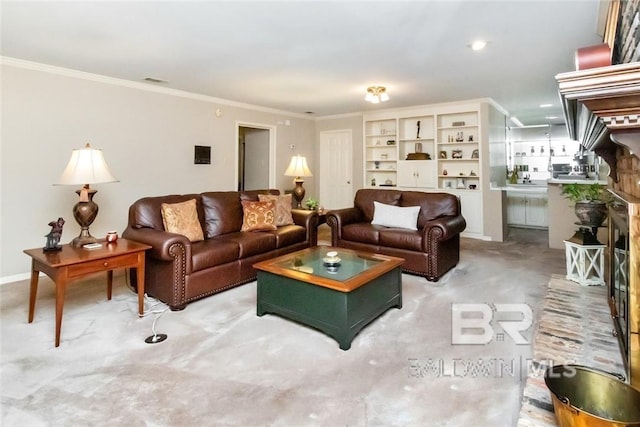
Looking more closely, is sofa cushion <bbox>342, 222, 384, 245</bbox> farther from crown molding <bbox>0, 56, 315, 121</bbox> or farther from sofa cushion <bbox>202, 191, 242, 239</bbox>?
crown molding <bbox>0, 56, 315, 121</bbox>

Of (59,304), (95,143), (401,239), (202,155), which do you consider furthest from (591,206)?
(95,143)

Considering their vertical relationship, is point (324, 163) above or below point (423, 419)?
above

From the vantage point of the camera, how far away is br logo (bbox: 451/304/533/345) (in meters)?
2.36

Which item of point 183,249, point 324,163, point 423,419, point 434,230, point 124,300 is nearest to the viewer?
point 423,419

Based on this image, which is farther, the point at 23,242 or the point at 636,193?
the point at 23,242

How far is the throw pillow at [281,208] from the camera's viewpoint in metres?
4.32

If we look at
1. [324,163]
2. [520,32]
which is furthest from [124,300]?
[324,163]

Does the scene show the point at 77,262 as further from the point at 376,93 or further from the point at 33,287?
the point at 376,93

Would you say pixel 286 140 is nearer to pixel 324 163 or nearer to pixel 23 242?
pixel 324 163

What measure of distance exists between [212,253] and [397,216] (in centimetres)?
229

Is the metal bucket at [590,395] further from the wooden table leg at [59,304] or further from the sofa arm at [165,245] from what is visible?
the wooden table leg at [59,304]

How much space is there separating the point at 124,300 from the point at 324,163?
519cm

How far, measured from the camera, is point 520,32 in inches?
116

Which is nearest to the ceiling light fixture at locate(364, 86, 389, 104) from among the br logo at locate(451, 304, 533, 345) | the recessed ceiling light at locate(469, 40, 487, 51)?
the recessed ceiling light at locate(469, 40, 487, 51)
